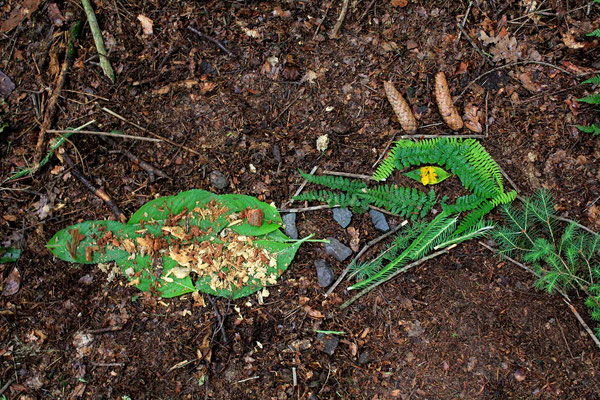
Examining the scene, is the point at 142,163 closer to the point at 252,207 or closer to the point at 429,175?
the point at 252,207

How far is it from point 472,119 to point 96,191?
2749 millimetres

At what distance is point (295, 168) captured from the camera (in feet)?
8.86

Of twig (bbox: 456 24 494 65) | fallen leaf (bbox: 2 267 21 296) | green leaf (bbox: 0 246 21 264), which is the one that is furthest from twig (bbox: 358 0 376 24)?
fallen leaf (bbox: 2 267 21 296)

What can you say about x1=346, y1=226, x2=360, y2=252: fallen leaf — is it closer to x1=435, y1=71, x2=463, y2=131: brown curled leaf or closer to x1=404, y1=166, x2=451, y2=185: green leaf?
x1=404, y1=166, x2=451, y2=185: green leaf

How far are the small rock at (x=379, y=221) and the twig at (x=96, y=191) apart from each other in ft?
5.81

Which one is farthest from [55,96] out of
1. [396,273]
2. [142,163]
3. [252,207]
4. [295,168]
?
[396,273]

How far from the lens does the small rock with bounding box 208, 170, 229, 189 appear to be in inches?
106

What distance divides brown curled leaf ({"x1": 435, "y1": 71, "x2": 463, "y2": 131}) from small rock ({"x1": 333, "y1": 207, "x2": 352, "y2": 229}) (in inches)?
37.4

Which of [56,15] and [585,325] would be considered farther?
[56,15]

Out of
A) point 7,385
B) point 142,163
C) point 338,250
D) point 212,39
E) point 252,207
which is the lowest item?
point 7,385

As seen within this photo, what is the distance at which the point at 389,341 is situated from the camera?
2.53m

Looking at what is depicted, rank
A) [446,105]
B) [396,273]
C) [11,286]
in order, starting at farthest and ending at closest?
1. [11,286]
2. [446,105]
3. [396,273]

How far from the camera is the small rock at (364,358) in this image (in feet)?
8.22

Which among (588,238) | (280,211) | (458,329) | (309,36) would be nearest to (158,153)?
(280,211)
